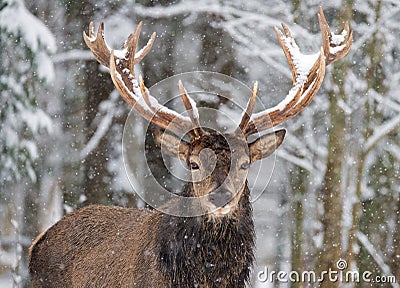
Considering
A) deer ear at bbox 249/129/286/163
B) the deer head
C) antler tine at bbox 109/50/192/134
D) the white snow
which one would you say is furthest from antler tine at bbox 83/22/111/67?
the white snow

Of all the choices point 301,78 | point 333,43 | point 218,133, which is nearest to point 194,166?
point 218,133

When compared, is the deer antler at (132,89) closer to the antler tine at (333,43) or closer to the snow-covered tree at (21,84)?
the antler tine at (333,43)

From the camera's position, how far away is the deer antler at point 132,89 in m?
5.96

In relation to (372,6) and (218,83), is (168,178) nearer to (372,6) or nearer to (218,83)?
(218,83)

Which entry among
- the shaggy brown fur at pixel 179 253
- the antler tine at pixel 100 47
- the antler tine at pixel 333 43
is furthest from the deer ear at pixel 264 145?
the antler tine at pixel 100 47

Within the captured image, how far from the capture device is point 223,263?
5633 mm

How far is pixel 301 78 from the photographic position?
640cm

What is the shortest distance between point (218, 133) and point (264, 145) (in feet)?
1.55

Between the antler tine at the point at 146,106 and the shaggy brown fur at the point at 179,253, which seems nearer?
the shaggy brown fur at the point at 179,253

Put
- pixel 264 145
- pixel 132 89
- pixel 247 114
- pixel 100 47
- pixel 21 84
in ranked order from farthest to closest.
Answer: pixel 21 84 < pixel 100 47 < pixel 132 89 < pixel 264 145 < pixel 247 114

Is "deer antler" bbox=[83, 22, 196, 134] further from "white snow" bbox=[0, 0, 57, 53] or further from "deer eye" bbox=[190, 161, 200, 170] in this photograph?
"white snow" bbox=[0, 0, 57, 53]

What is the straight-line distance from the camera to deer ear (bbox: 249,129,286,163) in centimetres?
586

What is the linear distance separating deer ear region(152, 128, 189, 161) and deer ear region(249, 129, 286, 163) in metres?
0.54

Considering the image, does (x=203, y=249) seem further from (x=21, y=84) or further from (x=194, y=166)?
(x=21, y=84)
